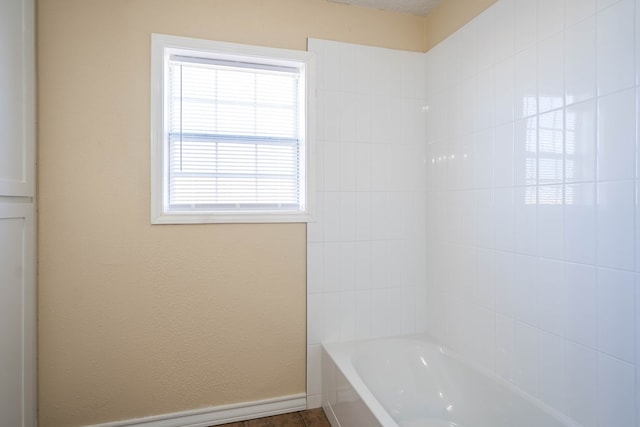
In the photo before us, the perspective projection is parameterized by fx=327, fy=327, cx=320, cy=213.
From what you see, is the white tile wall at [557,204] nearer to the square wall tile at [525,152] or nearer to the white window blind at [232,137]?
the square wall tile at [525,152]

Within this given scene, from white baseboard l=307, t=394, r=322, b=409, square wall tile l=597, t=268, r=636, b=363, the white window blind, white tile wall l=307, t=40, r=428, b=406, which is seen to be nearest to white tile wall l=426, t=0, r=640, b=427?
square wall tile l=597, t=268, r=636, b=363

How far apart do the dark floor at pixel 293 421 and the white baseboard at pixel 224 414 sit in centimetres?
2

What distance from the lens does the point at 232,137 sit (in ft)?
6.20

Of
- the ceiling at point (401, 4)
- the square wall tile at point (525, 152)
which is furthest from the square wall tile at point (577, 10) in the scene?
the ceiling at point (401, 4)

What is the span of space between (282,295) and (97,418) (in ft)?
3.62

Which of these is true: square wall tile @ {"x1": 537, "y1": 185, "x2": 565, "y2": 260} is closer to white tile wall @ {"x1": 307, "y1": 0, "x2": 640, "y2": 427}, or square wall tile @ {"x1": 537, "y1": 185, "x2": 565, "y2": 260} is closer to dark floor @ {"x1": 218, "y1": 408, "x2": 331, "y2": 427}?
white tile wall @ {"x1": 307, "y1": 0, "x2": 640, "y2": 427}

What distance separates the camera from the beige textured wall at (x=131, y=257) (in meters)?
1.61

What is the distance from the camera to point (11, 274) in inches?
53.6

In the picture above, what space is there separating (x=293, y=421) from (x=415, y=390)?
0.71 meters

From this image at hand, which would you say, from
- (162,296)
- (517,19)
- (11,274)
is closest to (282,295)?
(162,296)

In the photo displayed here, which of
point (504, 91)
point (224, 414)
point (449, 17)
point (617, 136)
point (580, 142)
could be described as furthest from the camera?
point (449, 17)

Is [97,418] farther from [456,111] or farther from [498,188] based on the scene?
[456,111]

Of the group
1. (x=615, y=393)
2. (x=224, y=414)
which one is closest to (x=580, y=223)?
(x=615, y=393)

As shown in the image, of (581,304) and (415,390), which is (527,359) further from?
(415,390)
